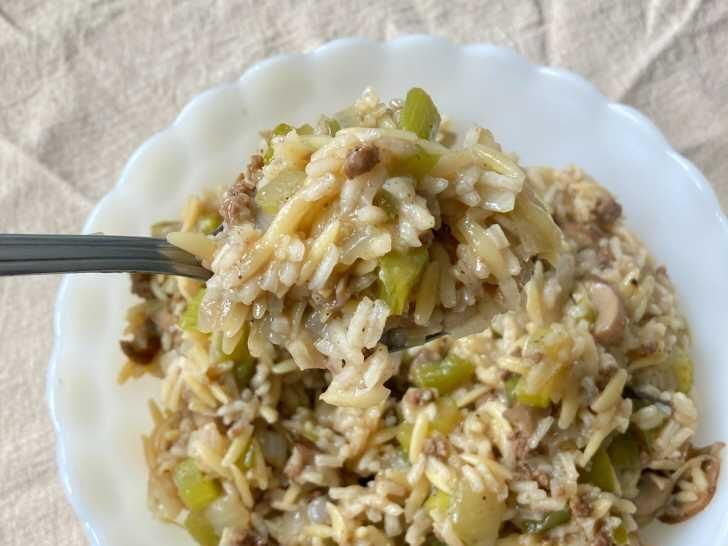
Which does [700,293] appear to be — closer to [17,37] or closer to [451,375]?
[451,375]

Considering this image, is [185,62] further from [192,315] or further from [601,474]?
[601,474]

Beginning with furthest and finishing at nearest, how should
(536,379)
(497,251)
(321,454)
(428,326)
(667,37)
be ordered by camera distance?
(667,37) → (321,454) → (536,379) → (428,326) → (497,251)

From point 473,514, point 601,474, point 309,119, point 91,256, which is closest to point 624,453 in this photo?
point 601,474

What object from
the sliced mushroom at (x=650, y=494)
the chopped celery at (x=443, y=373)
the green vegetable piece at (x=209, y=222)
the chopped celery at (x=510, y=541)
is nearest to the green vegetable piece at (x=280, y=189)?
the green vegetable piece at (x=209, y=222)

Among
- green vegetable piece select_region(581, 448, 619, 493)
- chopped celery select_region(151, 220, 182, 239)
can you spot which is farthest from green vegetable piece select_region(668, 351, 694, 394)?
chopped celery select_region(151, 220, 182, 239)

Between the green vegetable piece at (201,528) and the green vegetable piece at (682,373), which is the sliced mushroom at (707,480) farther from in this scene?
the green vegetable piece at (201,528)

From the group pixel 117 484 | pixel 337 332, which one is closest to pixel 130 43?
pixel 117 484
